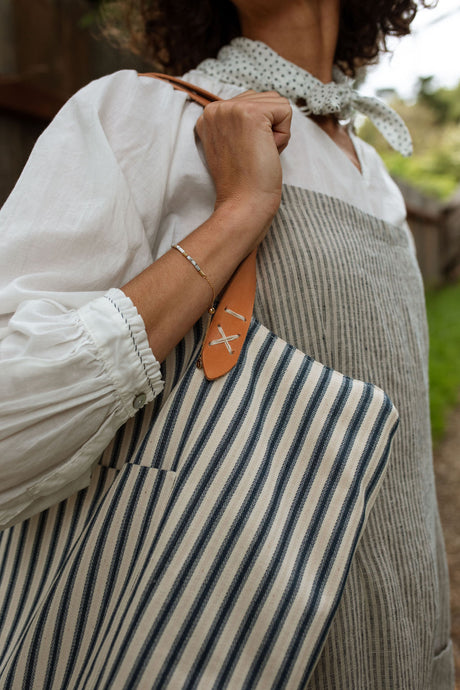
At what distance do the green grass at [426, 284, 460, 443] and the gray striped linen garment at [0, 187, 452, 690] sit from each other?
335cm

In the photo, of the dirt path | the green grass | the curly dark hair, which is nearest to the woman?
the curly dark hair

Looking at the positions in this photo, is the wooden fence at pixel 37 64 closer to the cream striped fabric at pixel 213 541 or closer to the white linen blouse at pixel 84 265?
the white linen blouse at pixel 84 265

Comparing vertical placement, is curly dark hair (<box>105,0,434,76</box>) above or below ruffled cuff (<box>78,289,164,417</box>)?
above

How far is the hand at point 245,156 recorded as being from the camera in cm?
82

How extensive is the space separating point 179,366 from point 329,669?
49cm

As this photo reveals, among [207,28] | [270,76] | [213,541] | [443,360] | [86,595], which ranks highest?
[443,360]

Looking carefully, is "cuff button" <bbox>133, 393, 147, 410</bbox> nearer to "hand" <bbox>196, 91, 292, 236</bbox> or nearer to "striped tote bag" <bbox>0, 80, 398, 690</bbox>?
"striped tote bag" <bbox>0, 80, 398, 690</bbox>

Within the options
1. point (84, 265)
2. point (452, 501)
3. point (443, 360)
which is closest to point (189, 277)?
point (84, 265)

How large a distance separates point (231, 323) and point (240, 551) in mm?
295

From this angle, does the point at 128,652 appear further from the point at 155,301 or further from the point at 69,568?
the point at 155,301

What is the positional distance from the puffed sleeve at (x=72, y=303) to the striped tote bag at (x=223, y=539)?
3.2 inches

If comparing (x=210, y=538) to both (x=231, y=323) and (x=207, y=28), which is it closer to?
(x=231, y=323)

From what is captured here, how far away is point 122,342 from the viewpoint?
68 cm

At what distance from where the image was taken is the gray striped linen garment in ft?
2.14
